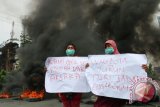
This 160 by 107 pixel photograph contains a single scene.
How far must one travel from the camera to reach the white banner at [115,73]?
5.34 metres

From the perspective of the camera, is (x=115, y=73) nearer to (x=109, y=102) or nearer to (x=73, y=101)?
(x=109, y=102)

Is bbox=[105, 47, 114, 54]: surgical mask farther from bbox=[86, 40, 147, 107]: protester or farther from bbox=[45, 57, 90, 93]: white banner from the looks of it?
bbox=[45, 57, 90, 93]: white banner

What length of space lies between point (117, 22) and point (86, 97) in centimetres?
1122

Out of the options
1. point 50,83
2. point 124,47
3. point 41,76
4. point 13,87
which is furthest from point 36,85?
point 50,83

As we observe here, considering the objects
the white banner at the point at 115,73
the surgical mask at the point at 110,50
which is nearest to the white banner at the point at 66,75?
the white banner at the point at 115,73

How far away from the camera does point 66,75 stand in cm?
640

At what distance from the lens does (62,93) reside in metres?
6.30

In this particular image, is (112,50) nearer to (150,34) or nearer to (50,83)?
(50,83)

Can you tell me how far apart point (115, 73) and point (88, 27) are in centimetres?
2187

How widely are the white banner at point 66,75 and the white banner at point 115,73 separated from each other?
0.31 metres

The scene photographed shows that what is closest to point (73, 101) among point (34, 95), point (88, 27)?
point (34, 95)

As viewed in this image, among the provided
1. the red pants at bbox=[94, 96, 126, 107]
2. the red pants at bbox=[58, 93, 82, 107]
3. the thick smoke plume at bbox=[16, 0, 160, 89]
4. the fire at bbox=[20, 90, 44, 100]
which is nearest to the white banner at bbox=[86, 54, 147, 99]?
the red pants at bbox=[94, 96, 126, 107]

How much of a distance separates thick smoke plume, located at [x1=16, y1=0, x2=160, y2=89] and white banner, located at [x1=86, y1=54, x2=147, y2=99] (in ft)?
57.7

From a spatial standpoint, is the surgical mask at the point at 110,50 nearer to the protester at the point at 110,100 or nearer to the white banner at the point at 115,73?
the protester at the point at 110,100
